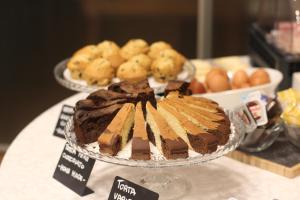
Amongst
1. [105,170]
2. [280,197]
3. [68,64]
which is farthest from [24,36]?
[280,197]

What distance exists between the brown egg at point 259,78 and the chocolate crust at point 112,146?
684 millimetres

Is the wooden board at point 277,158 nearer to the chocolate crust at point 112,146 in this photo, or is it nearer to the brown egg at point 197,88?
the brown egg at point 197,88

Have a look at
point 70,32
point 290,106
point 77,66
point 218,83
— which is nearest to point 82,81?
point 77,66

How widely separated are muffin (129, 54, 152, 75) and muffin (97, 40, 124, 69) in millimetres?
51

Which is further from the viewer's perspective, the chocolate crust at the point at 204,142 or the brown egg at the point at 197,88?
the brown egg at the point at 197,88

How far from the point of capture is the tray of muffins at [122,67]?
1705 millimetres

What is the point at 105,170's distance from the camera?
4.92 feet

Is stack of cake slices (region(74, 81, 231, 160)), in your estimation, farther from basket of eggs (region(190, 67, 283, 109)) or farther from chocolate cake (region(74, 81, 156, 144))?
basket of eggs (region(190, 67, 283, 109))

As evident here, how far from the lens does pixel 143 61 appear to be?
1.76 m

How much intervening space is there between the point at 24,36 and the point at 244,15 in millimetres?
1336

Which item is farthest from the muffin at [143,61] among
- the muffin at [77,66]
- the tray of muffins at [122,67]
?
the muffin at [77,66]

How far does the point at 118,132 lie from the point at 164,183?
0.24 m

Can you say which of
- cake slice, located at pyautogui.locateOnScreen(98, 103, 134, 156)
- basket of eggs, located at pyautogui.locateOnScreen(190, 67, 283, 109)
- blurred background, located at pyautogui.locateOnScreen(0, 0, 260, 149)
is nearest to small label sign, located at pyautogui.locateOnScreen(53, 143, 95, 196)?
cake slice, located at pyautogui.locateOnScreen(98, 103, 134, 156)

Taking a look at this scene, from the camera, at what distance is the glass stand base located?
1385 millimetres
